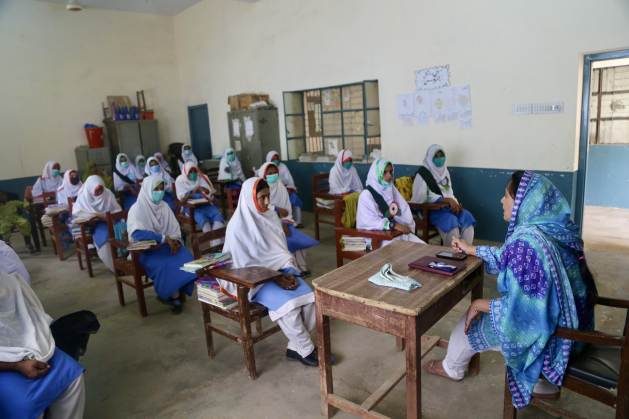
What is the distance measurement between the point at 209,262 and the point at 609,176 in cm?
622

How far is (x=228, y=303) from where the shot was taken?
280 centimetres

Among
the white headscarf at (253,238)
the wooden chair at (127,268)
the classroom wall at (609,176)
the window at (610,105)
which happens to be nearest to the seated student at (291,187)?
the wooden chair at (127,268)

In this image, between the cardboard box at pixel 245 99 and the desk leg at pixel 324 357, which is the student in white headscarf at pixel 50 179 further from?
the desk leg at pixel 324 357

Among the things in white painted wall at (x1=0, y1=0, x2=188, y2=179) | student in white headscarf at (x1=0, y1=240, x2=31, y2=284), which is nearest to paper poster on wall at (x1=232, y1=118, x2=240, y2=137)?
white painted wall at (x1=0, y1=0, x2=188, y2=179)

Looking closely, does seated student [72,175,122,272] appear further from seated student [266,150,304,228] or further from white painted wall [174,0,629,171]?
white painted wall [174,0,629,171]

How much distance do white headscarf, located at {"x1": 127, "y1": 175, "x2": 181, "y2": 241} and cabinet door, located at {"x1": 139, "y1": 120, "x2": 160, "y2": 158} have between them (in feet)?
18.9

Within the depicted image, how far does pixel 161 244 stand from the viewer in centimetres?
377

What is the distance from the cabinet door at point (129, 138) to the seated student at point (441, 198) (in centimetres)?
660

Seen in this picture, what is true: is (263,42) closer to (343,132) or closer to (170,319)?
(343,132)

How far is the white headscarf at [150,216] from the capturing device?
3887mm

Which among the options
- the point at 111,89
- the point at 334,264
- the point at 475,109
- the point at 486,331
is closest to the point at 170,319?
the point at 334,264

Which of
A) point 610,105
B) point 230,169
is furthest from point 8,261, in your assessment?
point 610,105

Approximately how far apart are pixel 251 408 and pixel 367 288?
105cm

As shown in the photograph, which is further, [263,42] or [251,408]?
[263,42]
